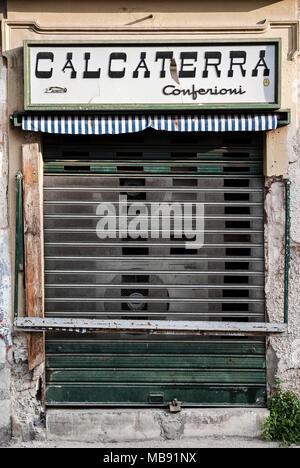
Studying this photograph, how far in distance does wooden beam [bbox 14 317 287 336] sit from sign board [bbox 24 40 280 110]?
2.48 m

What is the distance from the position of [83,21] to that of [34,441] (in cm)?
501

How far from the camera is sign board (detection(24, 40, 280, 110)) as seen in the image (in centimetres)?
518

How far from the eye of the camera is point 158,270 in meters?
5.53

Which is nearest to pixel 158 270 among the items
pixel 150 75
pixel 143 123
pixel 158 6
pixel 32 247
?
pixel 32 247

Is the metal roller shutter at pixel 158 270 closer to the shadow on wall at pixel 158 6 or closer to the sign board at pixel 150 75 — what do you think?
the sign board at pixel 150 75

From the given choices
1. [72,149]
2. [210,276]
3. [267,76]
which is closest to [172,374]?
[210,276]

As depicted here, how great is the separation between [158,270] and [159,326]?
68cm

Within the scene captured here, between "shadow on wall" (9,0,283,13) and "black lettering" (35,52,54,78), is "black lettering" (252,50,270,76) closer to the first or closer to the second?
"shadow on wall" (9,0,283,13)

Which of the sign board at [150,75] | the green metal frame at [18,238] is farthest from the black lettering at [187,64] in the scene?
the green metal frame at [18,238]

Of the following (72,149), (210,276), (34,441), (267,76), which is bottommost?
(34,441)

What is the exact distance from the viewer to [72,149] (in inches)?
217

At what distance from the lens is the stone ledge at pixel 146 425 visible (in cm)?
542

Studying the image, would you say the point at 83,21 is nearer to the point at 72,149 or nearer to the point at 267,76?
the point at 72,149

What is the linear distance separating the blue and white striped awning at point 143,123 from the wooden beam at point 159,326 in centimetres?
219
